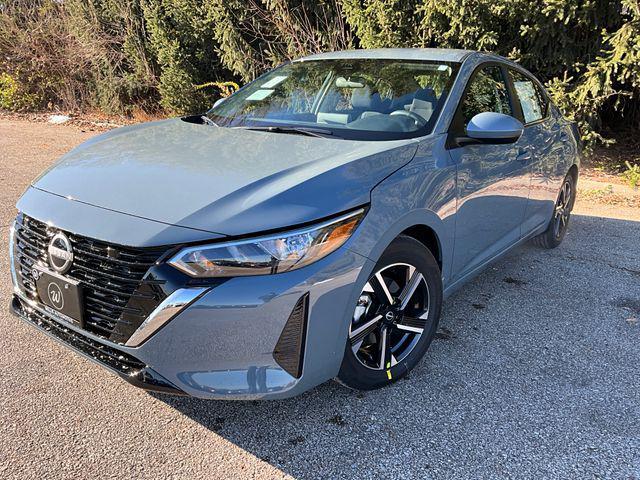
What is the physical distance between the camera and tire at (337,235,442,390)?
7.91 ft

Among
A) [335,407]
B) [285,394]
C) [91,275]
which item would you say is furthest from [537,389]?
[91,275]

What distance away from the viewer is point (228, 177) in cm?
228

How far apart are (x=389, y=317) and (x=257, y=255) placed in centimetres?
88

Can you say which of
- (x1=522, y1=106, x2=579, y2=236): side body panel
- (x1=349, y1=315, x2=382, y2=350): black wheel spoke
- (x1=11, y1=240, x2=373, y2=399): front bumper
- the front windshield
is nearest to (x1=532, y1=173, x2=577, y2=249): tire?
(x1=522, y1=106, x2=579, y2=236): side body panel

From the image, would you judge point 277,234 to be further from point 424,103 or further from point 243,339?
point 424,103

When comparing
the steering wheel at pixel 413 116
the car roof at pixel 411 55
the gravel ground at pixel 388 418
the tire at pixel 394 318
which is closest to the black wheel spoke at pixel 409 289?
the tire at pixel 394 318

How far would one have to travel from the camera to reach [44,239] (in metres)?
2.27

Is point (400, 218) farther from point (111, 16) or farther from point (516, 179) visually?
point (111, 16)

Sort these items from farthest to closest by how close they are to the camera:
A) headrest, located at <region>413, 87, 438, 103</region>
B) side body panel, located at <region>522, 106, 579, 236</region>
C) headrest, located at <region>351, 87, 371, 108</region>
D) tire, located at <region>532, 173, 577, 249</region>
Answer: tire, located at <region>532, 173, 577, 249</region>
side body panel, located at <region>522, 106, 579, 236</region>
headrest, located at <region>351, 87, 371, 108</region>
headrest, located at <region>413, 87, 438, 103</region>

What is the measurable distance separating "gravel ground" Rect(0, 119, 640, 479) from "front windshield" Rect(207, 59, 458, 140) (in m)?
1.31

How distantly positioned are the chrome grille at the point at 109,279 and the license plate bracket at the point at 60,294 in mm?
28

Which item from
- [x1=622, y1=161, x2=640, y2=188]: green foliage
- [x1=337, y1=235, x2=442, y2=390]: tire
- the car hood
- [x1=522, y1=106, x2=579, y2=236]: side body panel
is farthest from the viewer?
[x1=622, y1=161, x2=640, y2=188]: green foliage

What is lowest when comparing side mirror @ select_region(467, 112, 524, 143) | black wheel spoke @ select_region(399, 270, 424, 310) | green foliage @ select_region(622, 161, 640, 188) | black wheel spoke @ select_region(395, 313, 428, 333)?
green foliage @ select_region(622, 161, 640, 188)

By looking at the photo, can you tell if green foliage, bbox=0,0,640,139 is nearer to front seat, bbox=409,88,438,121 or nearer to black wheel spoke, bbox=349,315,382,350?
front seat, bbox=409,88,438,121
